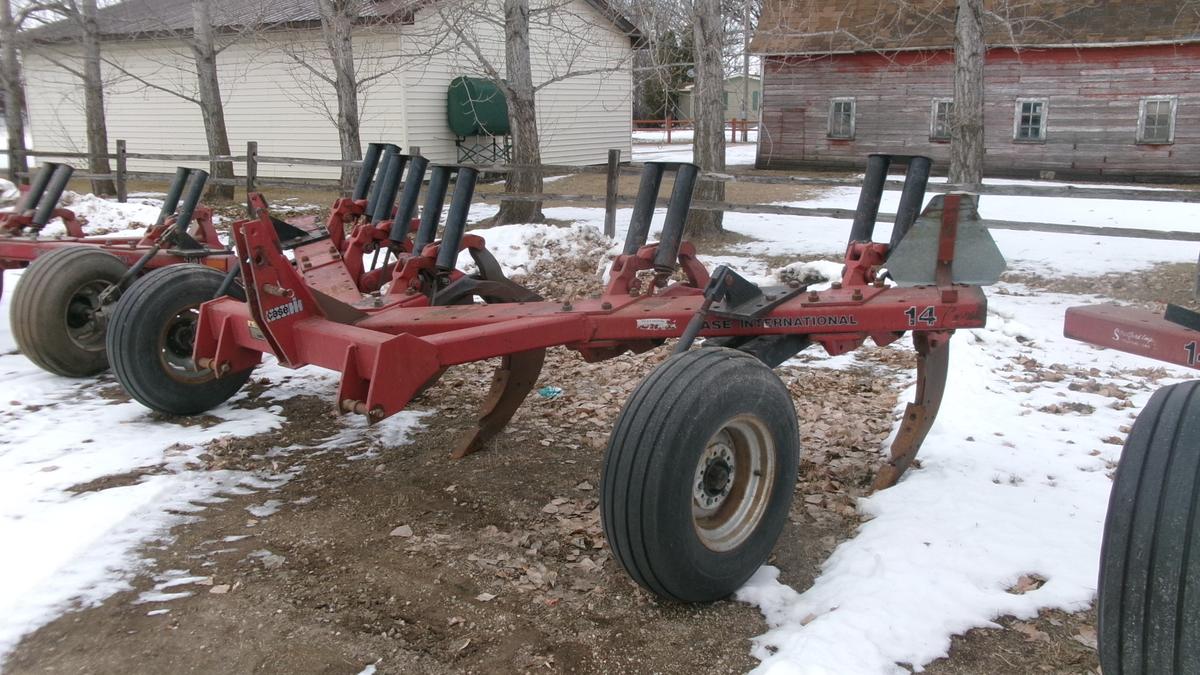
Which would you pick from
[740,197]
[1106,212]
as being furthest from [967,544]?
[740,197]

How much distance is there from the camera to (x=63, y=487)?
4.61 metres

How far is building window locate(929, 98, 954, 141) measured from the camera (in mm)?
23844

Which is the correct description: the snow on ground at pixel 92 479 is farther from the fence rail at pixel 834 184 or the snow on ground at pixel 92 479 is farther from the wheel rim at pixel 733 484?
the fence rail at pixel 834 184

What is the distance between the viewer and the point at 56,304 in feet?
20.5

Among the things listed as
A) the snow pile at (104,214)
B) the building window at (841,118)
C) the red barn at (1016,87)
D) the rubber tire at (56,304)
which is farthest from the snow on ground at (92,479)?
the building window at (841,118)

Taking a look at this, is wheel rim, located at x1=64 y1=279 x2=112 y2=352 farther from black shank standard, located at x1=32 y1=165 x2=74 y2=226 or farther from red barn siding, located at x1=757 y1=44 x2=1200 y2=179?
red barn siding, located at x1=757 y1=44 x2=1200 y2=179

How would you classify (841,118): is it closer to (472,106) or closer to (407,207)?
(472,106)

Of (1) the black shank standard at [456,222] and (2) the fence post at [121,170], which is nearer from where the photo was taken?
(1) the black shank standard at [456,222]

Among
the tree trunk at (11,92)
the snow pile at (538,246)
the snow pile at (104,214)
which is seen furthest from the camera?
the tree trunk at (11,92)

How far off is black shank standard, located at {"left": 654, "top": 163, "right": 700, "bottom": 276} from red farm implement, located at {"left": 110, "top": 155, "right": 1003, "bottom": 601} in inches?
0.4

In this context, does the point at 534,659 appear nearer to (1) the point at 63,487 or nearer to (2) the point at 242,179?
(1) the point at 63,487

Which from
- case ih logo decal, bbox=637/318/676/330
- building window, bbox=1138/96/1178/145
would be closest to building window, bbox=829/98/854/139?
building window, bbox=1138/96/1178/145

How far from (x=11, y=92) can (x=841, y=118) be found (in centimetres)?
1927

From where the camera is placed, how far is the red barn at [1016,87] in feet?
70.2
